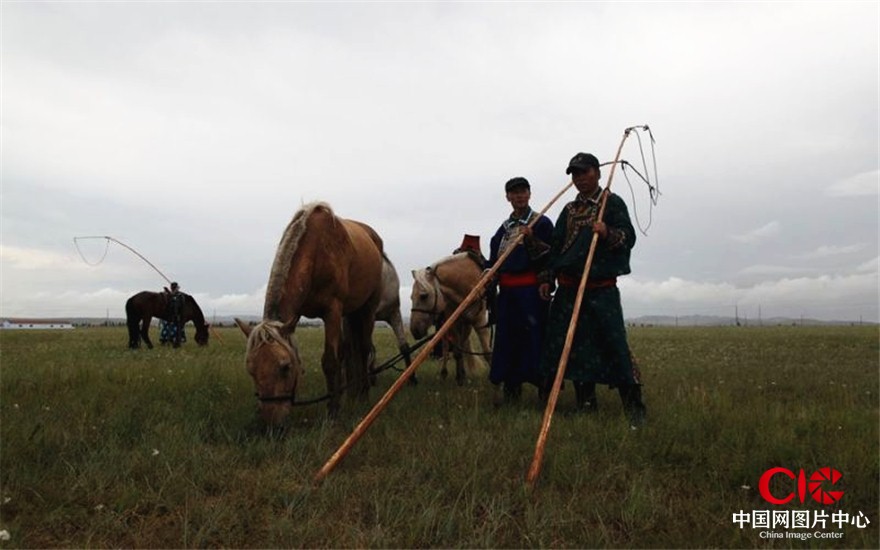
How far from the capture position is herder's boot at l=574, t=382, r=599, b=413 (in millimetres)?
5789

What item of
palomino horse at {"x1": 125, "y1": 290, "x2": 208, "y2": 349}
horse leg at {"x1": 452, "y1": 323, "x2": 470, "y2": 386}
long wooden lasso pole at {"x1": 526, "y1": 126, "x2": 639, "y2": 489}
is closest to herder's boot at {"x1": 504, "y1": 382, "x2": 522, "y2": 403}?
long wooden lasso pole at {"x1": 526, "y1": 126, "x2": 639, "y2": 489}

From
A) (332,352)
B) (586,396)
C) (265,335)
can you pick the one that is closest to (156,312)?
(332,352)

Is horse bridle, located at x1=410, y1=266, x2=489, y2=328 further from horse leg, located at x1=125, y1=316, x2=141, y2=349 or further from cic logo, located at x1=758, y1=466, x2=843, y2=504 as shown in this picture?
horse leg, located at x1=125, y1=316, x2=141, y2=349

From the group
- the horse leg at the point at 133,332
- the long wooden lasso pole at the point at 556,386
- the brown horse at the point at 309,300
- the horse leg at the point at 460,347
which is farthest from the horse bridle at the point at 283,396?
the horse leg at the point at 133,332

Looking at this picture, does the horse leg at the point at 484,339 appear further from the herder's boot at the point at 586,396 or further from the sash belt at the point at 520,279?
the herder's boot at the point at 586,396

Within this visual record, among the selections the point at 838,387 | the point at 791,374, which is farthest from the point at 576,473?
the point at 791,374

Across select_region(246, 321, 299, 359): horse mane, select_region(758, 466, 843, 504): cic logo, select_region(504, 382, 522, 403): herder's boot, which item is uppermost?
select_region(246, 321, 299, 359): horse mane

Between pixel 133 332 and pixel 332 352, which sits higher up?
pixel 332 352

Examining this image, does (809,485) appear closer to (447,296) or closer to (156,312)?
(447,296)

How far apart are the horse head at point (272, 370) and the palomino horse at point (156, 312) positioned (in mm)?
14290

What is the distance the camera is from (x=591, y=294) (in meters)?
5.61

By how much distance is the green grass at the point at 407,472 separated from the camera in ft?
9.82

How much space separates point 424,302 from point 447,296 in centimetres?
54

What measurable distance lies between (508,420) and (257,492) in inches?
102
